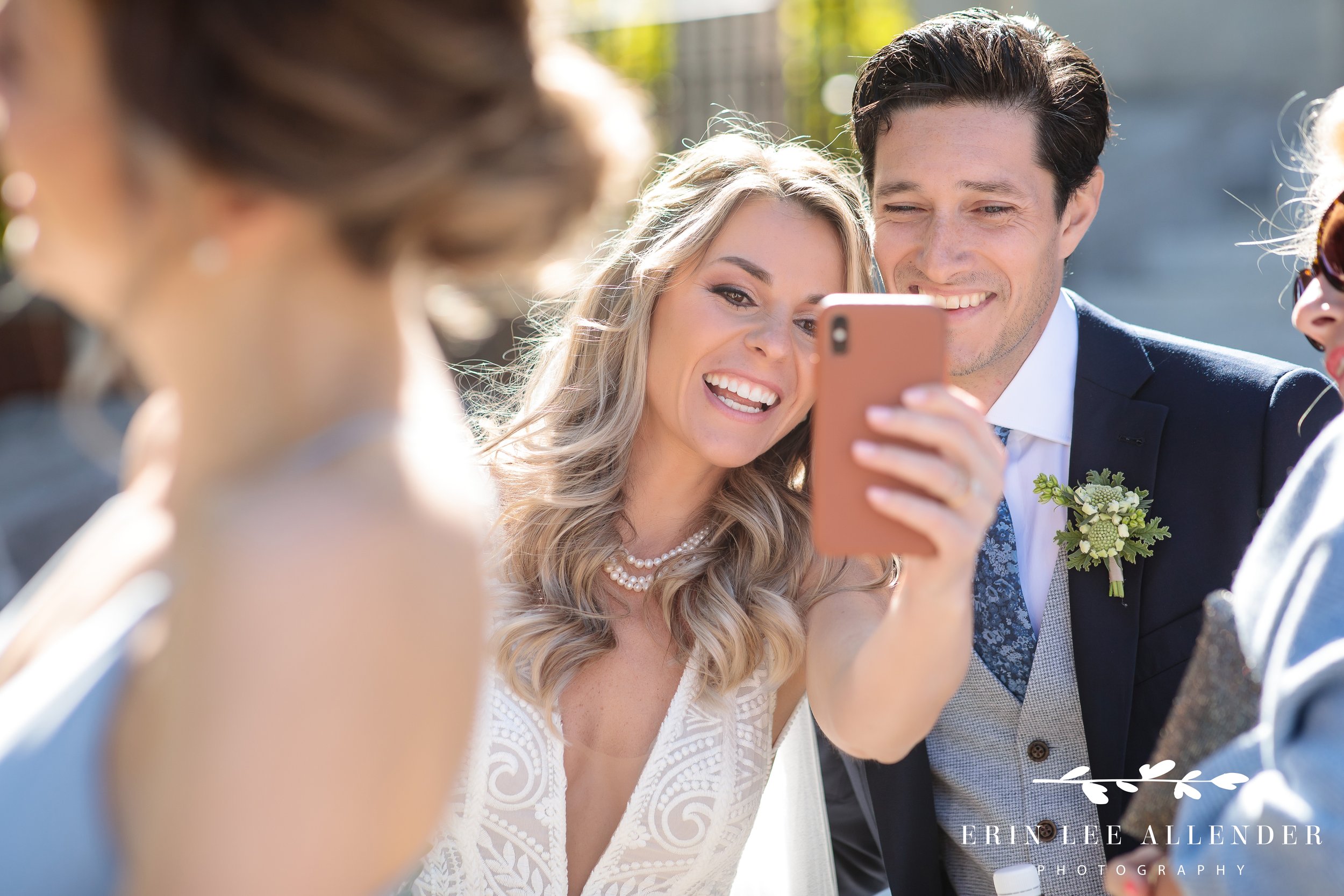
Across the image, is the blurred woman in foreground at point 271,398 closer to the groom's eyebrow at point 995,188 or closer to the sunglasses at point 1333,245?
the sunglasses at point 1333,245

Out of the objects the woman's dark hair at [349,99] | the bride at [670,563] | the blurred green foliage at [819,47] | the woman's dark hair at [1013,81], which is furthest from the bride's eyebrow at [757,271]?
the blurred green foliage at [819,47]

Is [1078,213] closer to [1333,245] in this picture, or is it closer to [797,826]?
[1333,245]

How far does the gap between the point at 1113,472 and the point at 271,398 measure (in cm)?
228

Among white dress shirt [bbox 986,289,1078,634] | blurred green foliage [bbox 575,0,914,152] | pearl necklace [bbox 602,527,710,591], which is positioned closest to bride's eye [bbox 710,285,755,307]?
pearl necklace [bbox 602,527,710,591]

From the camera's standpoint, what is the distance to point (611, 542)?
2.84 metres

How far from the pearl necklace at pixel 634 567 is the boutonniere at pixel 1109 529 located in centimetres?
93

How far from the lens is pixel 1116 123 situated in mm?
6422

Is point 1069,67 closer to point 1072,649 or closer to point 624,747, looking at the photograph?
point 1072,649

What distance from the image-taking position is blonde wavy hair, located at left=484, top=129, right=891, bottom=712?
8.67ft

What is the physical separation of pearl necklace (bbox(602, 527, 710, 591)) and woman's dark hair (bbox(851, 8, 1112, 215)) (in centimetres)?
146

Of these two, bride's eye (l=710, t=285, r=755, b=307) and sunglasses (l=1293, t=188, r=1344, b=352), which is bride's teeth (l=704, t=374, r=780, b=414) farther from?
sunglasses (l=1293, t=188, r=1344, b=352)

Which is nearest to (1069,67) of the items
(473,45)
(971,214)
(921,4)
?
(971,214)

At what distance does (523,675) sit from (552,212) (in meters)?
1.63

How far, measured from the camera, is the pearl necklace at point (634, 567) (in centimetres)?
282
